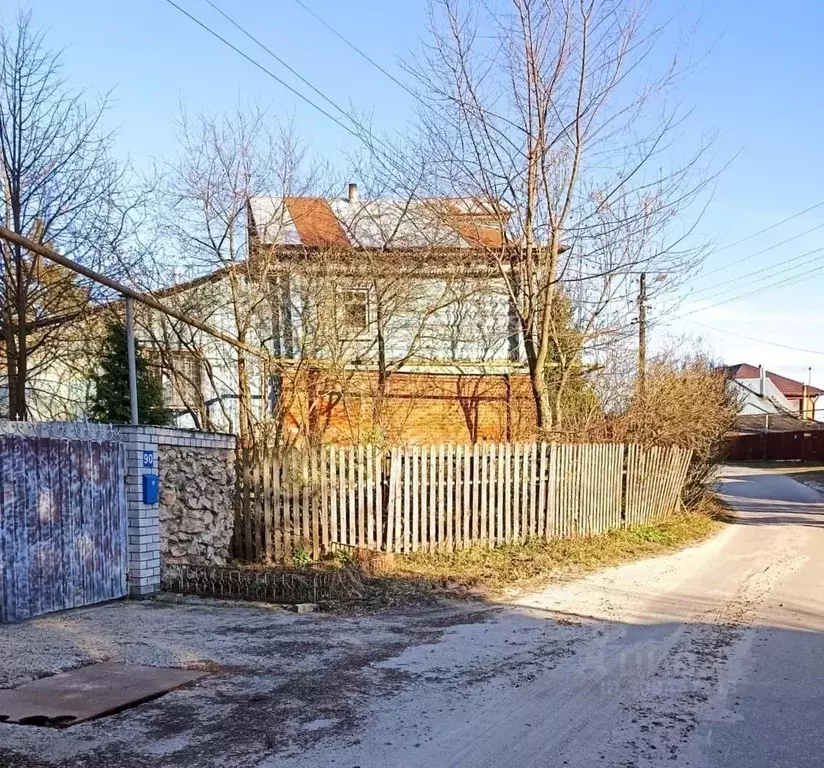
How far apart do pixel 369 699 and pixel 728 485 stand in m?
28.3

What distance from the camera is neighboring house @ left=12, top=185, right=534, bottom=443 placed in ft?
45.4

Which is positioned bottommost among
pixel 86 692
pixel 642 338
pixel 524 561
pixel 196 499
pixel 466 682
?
pixel 524 561

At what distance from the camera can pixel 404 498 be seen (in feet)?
36.0

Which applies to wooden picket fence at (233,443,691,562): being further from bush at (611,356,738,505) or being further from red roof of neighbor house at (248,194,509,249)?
red roof of neighbor house at (248,194,509,249)

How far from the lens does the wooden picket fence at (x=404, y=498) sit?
416 inches

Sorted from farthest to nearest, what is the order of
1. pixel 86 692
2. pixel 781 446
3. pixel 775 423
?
pixel 775 423
pixel 781 446
pixel 86 692

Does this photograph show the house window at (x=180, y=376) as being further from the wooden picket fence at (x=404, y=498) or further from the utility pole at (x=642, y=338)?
the utility pole at (x=642, y=338)

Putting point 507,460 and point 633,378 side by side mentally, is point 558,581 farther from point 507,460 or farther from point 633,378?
point 633,378

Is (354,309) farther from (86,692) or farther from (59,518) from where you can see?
(86,692)

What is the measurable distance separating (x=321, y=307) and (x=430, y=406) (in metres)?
5.19

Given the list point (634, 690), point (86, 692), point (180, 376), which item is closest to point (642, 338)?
point (180, 376)

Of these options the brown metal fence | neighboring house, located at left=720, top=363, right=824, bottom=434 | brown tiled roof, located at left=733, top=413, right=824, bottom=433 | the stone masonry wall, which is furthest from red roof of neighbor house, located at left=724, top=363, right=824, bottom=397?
the stone masonry wall

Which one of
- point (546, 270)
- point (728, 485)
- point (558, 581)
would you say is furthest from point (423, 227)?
point (728, 485)

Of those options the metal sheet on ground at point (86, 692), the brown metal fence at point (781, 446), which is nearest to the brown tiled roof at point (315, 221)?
the metal sheet on ground at point (86, 692)
